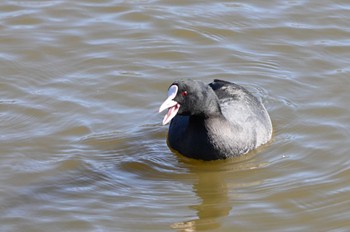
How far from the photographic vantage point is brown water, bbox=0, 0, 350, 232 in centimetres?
723

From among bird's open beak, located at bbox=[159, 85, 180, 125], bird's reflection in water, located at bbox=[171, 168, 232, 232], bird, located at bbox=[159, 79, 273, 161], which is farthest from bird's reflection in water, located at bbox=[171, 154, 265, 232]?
bird's open beak, located at bbox=[159, 85, 180, 125]

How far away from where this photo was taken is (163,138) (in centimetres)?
861

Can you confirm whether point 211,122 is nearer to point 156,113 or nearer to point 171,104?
point 171,104

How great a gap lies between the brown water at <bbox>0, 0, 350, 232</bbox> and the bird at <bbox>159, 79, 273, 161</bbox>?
0.36ft

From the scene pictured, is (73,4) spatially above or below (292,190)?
above

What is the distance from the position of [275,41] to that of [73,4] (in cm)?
242

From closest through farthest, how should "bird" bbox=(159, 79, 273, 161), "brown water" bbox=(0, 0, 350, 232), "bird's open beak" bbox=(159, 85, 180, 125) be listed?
1. "brown water" bbox=(0, 0, 350, 232)
2. "bird's open beak" bbox=(159, 85, 180, 125)
3. "bird" bbox=(159, 79, 273, 161)

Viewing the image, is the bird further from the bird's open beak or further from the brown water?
the brown water

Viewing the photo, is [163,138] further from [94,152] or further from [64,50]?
[64,50]

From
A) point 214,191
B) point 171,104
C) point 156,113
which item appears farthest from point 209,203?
point 156,113

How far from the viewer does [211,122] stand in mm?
8055

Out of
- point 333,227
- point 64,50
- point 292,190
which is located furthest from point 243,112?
point 64,50

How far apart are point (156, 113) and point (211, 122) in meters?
1.03

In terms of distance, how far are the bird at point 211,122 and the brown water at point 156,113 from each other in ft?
0.36
